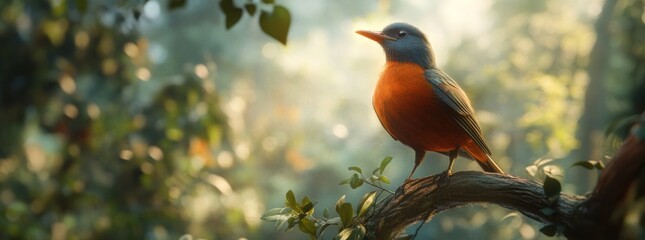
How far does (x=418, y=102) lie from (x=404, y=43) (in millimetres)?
172

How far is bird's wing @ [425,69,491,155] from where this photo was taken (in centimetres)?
144

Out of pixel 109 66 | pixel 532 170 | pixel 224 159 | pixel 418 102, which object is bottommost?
pixel 532 170

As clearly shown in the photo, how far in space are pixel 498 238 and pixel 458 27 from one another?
2.19 m

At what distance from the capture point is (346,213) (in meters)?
1.50

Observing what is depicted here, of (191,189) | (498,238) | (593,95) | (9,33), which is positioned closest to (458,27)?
(593,95)

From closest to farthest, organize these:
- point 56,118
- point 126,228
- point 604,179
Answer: point 604,179, point 126,228, point 56,118

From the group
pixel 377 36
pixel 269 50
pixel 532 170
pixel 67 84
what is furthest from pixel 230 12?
pixel 269 50

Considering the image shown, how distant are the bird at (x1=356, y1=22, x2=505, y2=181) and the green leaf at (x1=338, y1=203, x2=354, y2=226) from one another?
0.64ft

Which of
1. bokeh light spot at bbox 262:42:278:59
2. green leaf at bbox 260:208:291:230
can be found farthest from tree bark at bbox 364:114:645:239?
bokeh light spot at bbox 262:42:278:59

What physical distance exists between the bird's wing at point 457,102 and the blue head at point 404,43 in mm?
71

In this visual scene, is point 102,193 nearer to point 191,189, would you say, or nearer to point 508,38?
point 191,189

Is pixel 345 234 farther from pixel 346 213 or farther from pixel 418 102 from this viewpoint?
pixel 418 102

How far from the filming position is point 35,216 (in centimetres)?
394

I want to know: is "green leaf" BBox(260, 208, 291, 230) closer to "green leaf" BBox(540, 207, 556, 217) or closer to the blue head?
the blue head
